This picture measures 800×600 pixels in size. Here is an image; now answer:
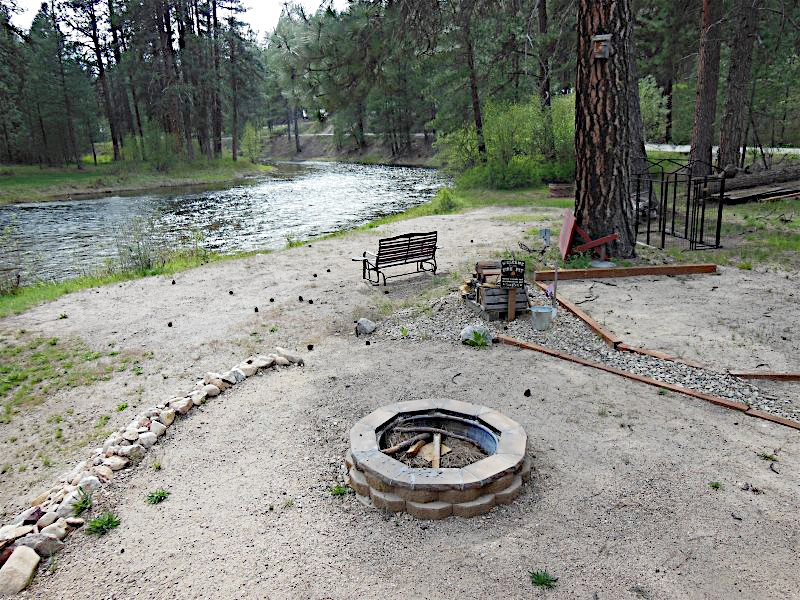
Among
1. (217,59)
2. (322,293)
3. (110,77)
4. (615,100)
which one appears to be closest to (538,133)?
(615,100)

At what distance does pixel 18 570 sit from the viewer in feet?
11.7

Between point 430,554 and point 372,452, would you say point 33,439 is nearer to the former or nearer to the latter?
point 372,452

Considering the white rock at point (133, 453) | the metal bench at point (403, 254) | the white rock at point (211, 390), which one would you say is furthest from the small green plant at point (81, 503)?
the metal bench at point (403, 254)

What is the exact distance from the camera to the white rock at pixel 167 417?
17.5ft

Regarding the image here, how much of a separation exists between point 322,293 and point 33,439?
16.3 ft

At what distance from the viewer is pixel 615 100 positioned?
9.09 metres

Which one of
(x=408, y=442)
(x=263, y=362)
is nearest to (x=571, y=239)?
(x=263, y=362)

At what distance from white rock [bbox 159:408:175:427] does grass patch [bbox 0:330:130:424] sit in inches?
53.6

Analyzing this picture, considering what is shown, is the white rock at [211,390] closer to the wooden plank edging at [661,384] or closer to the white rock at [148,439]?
the white rock at [148,439]

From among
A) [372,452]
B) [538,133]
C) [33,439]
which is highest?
[538,133]

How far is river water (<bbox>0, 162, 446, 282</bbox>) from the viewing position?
1723 centimetres

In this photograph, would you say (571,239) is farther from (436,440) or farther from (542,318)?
(436,440)

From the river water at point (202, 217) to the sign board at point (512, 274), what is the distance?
33.6 feet

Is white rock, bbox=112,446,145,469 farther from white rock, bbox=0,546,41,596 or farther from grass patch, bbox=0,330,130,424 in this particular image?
grass patch, bbox=0,330,130,424
